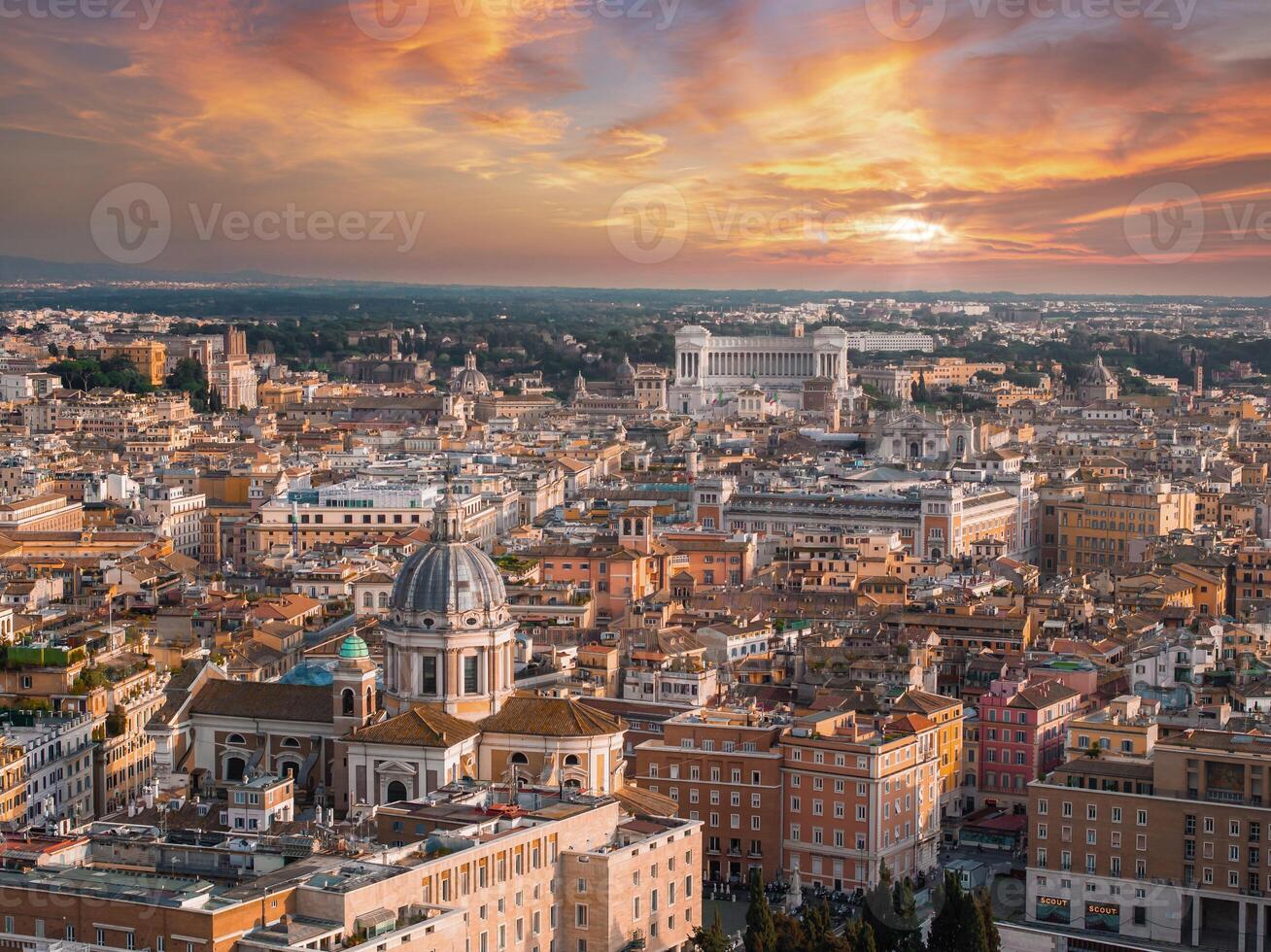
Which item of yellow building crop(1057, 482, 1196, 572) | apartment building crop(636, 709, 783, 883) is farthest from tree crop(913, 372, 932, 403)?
apartment building crop(636, 709, 783, 883)

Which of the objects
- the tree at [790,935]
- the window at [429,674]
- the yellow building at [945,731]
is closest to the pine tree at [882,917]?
the tree at [790,935]

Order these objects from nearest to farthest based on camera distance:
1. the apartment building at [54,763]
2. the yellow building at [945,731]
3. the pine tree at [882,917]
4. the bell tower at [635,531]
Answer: the pine tree at [882,917], the apartment building at [54,763], the yellow building at [945,731], the bell tower at [635,531]

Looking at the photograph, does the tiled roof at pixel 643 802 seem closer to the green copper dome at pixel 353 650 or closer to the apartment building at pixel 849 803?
the apartment building at pixel 849 803

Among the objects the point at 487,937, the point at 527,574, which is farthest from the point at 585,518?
the point at 487,937

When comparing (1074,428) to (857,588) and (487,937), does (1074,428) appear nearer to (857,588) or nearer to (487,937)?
(857,588)

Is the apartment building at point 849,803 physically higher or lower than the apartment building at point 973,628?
lower

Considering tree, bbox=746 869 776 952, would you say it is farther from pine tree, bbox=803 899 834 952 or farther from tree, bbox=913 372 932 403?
tree, bbox=913 372 932 403

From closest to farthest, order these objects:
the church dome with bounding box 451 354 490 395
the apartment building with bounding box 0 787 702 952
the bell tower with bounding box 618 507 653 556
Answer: the apartment building with bounding box 0 787 702 952
the bell tower with bounding box 618 507 653 556
the church dome with bounding box 451 354 490 395

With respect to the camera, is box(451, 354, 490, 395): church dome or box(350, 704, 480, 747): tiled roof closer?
box(350, 704, 480, 747): tiled roof

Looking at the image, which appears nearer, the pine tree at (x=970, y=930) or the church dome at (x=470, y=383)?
the pine tree at (x=970, y=930)
